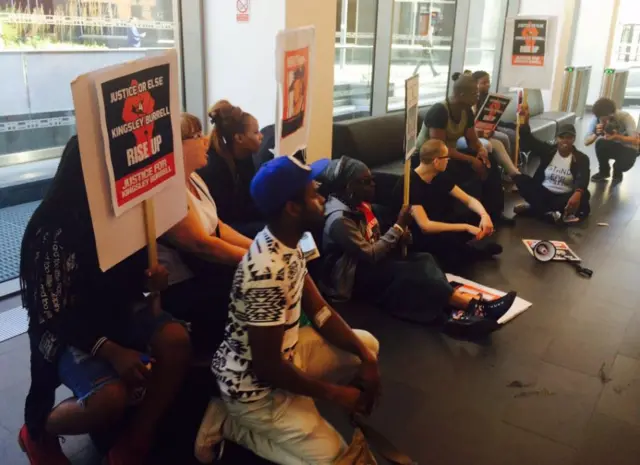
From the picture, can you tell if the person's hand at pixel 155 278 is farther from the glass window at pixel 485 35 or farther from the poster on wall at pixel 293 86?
the glass window at pixel 485 35

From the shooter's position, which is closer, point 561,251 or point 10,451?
point 10,451

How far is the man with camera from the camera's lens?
6129 mm

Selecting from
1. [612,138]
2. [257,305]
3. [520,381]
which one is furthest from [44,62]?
[612,138]

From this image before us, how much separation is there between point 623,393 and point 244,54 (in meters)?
2.99

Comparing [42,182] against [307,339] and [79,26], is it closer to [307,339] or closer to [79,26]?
[79,26]

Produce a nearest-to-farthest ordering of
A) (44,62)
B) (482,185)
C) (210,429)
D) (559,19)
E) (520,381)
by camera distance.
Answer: (210,429)
(520,381)
(44,62)
(482,185)
(559,19)

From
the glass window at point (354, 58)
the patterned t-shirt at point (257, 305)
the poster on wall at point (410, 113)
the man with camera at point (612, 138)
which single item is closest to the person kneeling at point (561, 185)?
the man with camera at point (612, 138)

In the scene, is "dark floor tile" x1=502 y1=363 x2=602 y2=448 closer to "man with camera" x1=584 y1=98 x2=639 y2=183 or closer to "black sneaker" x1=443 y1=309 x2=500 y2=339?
"black sneaker" x1=443 y1=309 x2=500 y2=339

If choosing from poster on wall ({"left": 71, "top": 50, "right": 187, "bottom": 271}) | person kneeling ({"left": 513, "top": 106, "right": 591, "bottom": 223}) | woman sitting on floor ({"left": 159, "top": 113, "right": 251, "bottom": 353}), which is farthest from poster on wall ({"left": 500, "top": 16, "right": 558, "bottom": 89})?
poster on wall ({"left": 71, "top": 50, "right": 187, "bottom": 271})

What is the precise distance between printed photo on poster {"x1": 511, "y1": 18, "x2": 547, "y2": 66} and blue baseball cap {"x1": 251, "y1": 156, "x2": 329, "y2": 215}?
14.6 ft

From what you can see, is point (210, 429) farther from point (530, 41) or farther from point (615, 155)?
point (615, 155)

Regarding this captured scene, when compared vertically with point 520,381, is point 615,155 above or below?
above

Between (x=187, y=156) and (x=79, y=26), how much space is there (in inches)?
78.5

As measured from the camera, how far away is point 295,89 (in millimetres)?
2760
